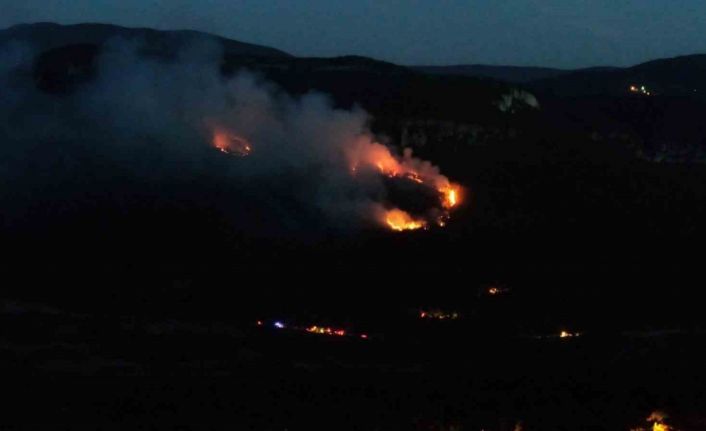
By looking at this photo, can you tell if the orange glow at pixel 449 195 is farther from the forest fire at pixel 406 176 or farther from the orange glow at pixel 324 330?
the orange glow at pixel 324 330

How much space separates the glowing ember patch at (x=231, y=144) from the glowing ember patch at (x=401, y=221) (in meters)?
15.2

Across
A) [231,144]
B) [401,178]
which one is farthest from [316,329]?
[231,144]

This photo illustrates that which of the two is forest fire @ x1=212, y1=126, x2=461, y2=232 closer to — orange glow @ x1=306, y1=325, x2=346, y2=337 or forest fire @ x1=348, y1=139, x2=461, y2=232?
forest fire @ x1=348, y1=139, x2=461, y2=232

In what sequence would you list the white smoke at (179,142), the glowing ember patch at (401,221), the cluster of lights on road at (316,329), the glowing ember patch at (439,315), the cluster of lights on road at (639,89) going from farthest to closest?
the cluster of lights on road at (639,89), the white smoke at (179,142), the glowing ember patch at (401,221), the glowing ember patch at (439,315), the cluster of lights on road at (316,329)

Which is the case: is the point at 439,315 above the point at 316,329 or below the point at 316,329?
above

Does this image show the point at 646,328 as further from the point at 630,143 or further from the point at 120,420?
the point at 630,143

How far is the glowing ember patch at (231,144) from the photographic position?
78.8m

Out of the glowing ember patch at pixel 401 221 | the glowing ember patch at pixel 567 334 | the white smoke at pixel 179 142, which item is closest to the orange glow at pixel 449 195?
the glowing ember patch at pixel 401 221

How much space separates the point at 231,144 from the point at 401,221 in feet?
64.8

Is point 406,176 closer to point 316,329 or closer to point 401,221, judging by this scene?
point 401,221

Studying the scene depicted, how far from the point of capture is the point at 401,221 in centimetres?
6712

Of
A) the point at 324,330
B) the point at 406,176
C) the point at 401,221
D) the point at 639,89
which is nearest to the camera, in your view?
the point at 324,330

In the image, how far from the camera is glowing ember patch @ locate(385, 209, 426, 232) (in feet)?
216

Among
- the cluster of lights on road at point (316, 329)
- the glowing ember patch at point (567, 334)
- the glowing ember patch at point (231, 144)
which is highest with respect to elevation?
the glowing ember patch at point (231, 144)
